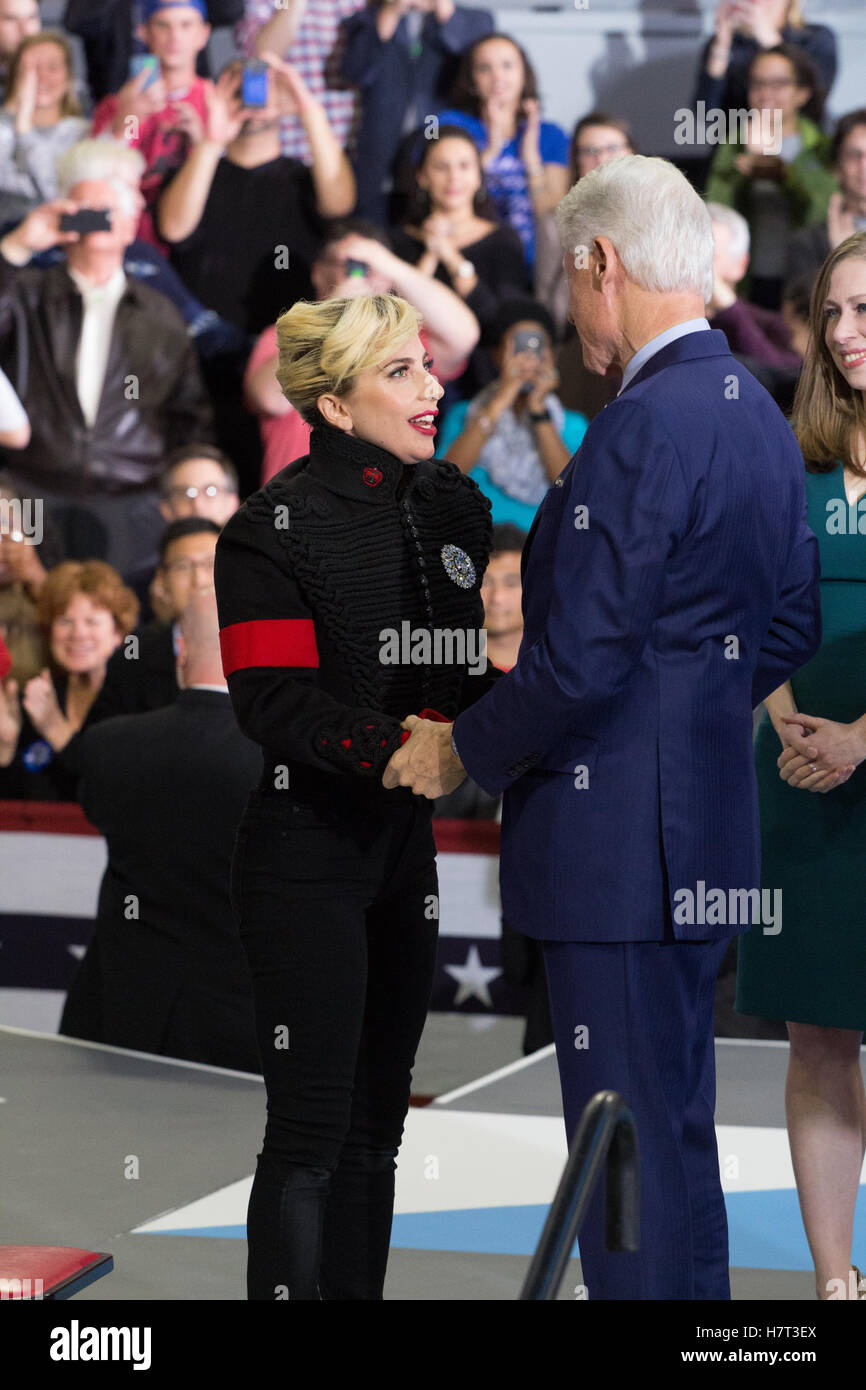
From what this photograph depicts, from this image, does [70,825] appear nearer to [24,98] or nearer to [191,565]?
[191,565]

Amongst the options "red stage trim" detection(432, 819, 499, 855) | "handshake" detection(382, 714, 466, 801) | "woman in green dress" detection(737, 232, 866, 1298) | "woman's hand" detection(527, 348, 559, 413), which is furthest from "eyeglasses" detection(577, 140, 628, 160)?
"handshake" detection(382, 714, 466, 801)

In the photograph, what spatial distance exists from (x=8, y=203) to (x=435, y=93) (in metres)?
1.61

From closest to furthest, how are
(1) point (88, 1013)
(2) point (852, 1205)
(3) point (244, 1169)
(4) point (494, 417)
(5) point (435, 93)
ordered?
(2) point (852, 1205) → (3) point (244, 1169) → (1) point (88, 1013) → (4) point (494, 417) → (5) point (435, 93)

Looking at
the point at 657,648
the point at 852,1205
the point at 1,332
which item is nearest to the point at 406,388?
the point at 657,648

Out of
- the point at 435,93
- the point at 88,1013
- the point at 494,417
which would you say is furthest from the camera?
the point at 435,93

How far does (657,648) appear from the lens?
1999mm

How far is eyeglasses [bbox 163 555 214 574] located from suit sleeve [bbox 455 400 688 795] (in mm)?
3566

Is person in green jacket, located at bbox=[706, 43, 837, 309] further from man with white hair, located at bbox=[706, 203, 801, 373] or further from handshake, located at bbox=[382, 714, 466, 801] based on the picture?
handshake, located at bbox=[382, 714, 466, 801]

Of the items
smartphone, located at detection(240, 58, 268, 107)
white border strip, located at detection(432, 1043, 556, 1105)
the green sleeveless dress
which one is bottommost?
white border strip, located at detection(432, 1043, 556, 1105)

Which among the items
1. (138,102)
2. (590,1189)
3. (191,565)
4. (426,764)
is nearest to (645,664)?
(426,764)

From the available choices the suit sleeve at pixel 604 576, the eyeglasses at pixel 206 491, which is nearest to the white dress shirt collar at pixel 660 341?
the suit sleeve at pixel 604 576

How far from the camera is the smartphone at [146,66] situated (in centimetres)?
639

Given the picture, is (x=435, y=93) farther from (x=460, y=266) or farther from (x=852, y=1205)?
(x=852, y=1205)

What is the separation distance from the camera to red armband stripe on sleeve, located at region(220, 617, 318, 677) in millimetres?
2244
